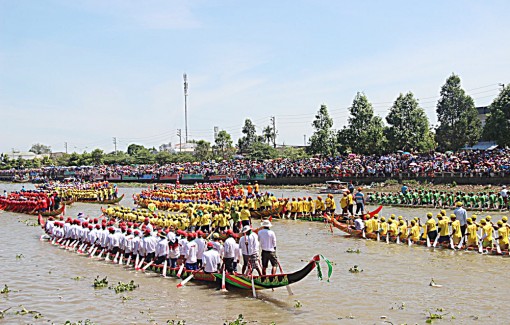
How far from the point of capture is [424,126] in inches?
1930

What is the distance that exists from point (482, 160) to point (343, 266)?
2778 centimetres

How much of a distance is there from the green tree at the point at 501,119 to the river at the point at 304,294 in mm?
28193

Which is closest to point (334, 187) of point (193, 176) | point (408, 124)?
point (408, 124)

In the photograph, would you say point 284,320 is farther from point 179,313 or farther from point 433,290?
point 433,290

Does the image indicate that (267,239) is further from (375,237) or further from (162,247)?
(375,237)

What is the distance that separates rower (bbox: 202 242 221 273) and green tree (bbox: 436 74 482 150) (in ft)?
125

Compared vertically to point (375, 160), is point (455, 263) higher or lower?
lower

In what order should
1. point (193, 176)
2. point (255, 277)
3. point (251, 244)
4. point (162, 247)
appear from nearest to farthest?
point (255, 277), point (251, 244), point (162, 247), point (193, 176)

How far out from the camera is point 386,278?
14.3 metres

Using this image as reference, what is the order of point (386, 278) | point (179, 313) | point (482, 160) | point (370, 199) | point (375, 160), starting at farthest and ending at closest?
point (375, 160)
point (482, 160)
point (370, 199)
point (386, 278)
point (179, 313)

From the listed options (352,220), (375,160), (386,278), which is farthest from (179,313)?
(375,160)

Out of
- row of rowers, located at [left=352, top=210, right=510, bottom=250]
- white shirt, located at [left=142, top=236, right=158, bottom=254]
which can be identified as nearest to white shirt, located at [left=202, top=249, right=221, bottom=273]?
white shirt, located at [left=142, top=236, right=158, bottom=254]

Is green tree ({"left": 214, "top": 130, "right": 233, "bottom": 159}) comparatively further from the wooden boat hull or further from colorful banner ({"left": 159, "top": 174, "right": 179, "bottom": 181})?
the wooden boat hull

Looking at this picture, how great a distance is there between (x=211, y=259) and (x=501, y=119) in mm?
36313
